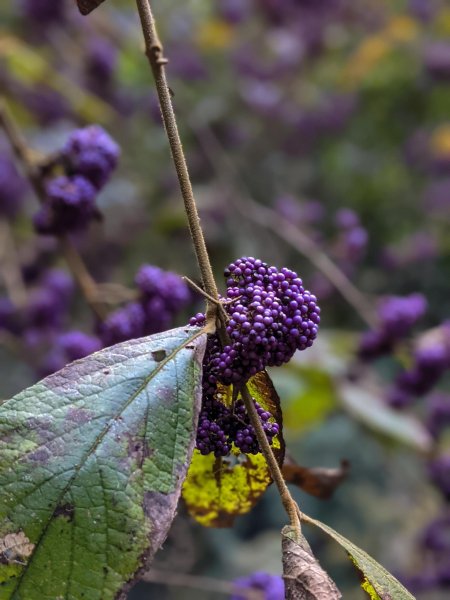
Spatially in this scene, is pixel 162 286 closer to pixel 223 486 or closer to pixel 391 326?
pixel 223 486

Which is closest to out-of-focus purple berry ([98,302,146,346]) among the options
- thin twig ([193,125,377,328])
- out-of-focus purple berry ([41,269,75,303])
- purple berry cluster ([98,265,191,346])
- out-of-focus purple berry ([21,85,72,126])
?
purple berry cluster ([98,265,191,346])

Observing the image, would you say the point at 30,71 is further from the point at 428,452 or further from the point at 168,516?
the point at 168,516

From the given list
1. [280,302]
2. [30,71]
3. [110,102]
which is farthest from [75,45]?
[280,302]

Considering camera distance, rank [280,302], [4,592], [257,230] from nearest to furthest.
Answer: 1. [4,592]
2. [280,302]
3. [257,230]

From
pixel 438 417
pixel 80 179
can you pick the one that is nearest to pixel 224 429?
pixel 80 179

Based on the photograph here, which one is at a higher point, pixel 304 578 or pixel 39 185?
pixel 39 185

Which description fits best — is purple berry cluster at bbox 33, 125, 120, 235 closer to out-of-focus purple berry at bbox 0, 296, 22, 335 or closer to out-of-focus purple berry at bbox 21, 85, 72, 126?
out-of-focus purple berry at bbox 0, 296, 22, 335
